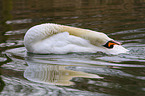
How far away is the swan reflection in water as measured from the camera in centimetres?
469

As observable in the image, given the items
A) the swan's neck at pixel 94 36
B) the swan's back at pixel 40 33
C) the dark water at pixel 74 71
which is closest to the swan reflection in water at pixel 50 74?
the dark water at pixel 74 71

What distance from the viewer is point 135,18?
1124 centimetres

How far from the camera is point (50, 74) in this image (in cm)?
510

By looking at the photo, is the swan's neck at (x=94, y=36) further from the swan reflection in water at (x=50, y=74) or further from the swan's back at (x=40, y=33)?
the swan reflection in water at (x=50, y=74)

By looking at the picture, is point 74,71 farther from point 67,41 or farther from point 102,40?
point 102,40

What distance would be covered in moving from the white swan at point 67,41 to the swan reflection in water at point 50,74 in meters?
0.63

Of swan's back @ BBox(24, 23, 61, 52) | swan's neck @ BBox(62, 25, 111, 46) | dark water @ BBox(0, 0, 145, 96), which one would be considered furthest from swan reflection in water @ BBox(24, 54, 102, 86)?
swan's neck @ BBox(62, 25, 111, 46)

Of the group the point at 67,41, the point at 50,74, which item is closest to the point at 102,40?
the point at 67,41

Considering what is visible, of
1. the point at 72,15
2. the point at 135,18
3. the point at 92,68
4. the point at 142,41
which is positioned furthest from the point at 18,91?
the point at 72,15

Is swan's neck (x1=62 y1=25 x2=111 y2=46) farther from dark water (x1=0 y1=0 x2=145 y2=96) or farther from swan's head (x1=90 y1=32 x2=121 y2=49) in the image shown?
dark water (x1=0 y1=0 x2=145 y2=96)

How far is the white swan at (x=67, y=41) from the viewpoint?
20.9 feet

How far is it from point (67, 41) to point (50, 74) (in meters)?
1.44

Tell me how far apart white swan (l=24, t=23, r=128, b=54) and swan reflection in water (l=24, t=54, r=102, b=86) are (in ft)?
2.06

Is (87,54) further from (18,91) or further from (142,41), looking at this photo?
(18,91)
